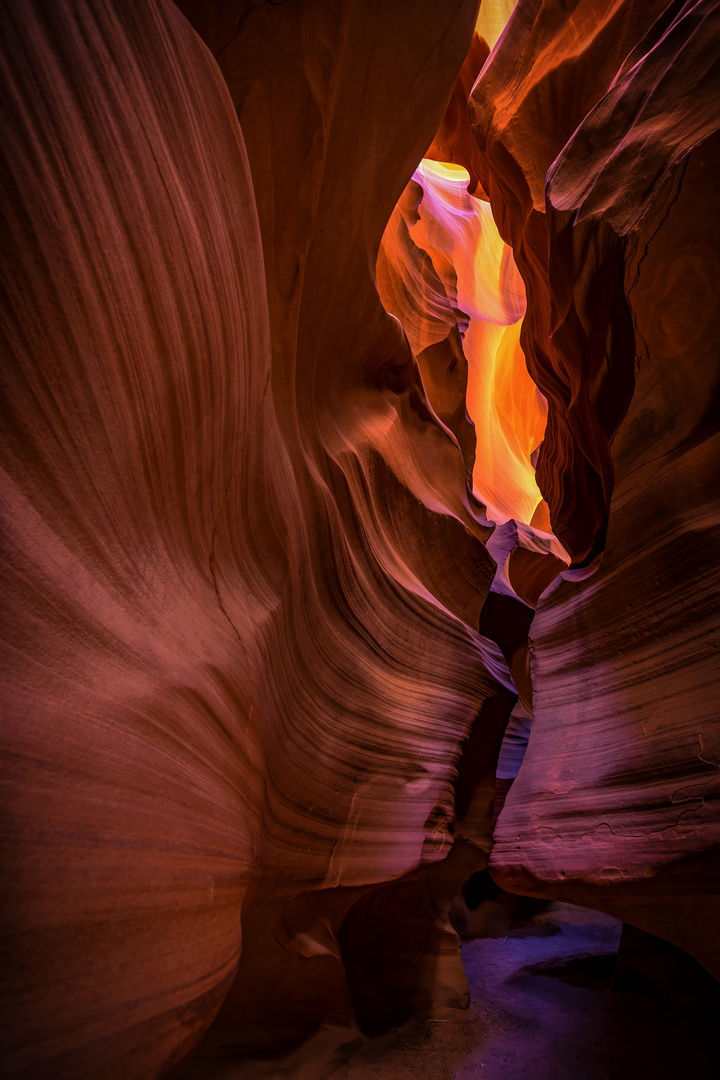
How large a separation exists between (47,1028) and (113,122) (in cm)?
181

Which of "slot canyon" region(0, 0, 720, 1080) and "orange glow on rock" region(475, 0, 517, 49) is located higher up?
"orange glow on rock" region(475, 0, 517, 49)

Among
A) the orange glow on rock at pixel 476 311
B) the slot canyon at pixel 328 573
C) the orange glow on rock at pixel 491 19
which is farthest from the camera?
the orange glow on rock at pixel 491 19

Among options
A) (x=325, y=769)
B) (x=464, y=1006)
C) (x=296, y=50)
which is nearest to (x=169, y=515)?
(x=325, y=769)

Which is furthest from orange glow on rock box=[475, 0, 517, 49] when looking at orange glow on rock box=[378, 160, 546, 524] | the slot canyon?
the slot canyon

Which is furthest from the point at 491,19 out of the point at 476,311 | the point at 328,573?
the point at 328,573

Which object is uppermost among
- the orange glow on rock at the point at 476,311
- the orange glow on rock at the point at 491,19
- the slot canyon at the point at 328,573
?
the orange glow on rock at the point at 491,19

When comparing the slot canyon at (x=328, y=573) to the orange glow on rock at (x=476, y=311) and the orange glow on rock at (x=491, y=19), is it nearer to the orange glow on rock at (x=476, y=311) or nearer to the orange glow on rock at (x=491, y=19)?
the orange glow on rock at (x=476, y=311)

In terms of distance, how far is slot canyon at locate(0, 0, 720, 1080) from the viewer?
3.84 ft

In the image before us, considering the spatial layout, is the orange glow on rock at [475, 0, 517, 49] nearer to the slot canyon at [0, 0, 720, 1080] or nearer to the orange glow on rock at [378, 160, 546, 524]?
the orange glow on rock at [378, 160, 546, 524]

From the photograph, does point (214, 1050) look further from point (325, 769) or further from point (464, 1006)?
point (464, 1006)

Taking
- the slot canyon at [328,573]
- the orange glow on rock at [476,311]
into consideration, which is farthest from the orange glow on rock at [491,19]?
the slot canyon at [328,573]

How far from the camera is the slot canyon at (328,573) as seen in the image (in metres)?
1.17

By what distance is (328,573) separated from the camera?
8.93 ft

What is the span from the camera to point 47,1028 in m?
0.97
